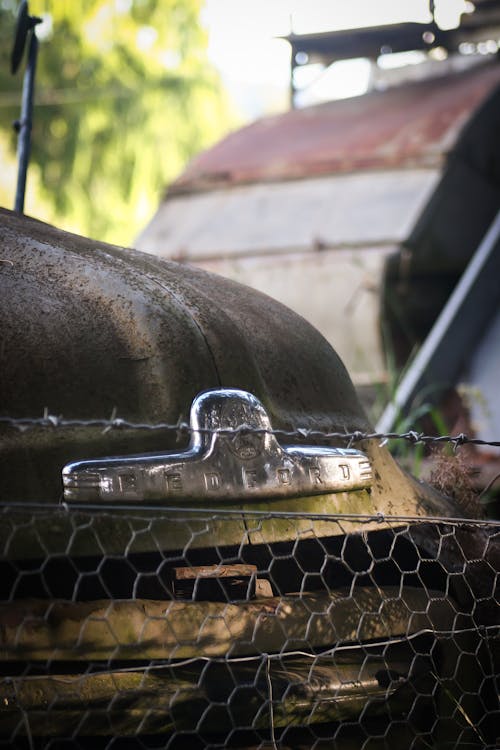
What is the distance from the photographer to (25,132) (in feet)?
10.4

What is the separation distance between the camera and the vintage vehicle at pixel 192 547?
183 centimetres

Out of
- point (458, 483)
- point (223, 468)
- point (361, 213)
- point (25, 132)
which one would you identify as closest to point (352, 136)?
point (361, 213)

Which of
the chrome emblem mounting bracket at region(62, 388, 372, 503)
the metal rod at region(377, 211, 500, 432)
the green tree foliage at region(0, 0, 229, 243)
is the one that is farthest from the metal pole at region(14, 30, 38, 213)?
the green tree foliage at region(0, 0, 229, 243)

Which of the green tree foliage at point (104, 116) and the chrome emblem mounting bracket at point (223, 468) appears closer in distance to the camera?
the chrome emblem mounting bracket at point (223, 468)

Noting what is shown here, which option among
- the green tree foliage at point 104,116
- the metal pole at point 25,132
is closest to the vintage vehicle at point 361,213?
the metal pole at point 25,132

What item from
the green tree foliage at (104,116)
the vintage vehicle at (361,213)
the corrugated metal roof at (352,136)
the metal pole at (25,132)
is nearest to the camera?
the metal pole at (25,132)

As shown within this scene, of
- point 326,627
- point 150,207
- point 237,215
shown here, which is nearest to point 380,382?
point 237,215

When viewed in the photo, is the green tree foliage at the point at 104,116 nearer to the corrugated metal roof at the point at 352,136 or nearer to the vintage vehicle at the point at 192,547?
the corrugated metal roof at the point at 352,136

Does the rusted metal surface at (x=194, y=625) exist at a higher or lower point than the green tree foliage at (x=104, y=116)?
higher

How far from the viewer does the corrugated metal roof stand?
509cm

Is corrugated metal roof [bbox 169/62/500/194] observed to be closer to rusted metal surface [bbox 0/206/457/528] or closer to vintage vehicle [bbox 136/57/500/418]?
vintage vehicle [bbox 136/57/500/418]

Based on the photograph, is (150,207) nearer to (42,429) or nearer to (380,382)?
(380,382)

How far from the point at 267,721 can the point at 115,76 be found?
14973 millimetres

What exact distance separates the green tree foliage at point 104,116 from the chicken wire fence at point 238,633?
12965 millimetres
